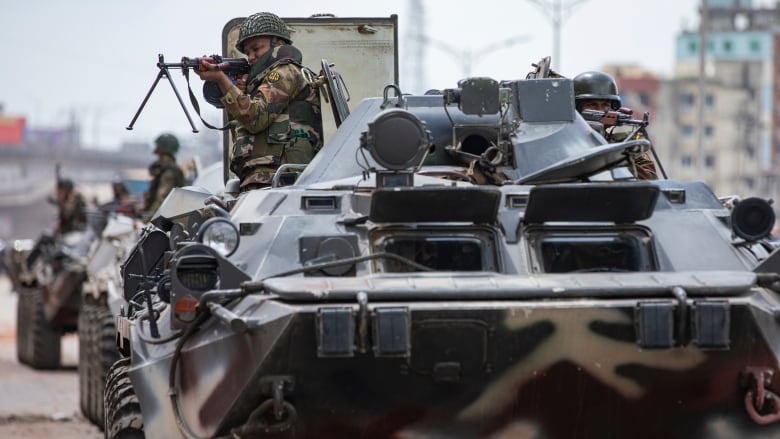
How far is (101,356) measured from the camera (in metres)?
15.4

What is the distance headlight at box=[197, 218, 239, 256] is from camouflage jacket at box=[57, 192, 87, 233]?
17.0 metres

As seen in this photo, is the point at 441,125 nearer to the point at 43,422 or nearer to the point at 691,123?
the point at 43,422

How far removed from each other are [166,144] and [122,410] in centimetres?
1055

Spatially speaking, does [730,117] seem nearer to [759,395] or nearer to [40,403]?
[40,403]

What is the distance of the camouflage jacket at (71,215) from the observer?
24.5 metres

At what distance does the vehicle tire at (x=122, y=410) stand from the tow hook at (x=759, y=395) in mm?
2725

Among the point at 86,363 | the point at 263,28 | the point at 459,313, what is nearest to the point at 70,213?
the point at 86,363

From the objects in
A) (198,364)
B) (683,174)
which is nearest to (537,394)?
(198,364)

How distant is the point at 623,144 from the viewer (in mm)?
8422

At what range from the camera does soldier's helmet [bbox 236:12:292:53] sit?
10383mm

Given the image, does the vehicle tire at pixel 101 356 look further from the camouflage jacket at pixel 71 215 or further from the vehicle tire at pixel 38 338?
the camouflage jacket at pixel 71 215

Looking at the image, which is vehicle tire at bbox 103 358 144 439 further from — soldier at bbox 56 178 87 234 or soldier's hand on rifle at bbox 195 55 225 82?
soldier at bbox 56 178 87 234

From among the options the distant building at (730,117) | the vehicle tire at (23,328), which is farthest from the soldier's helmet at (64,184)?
the distant building at (730,117)

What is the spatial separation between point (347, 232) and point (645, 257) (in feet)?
4.39
